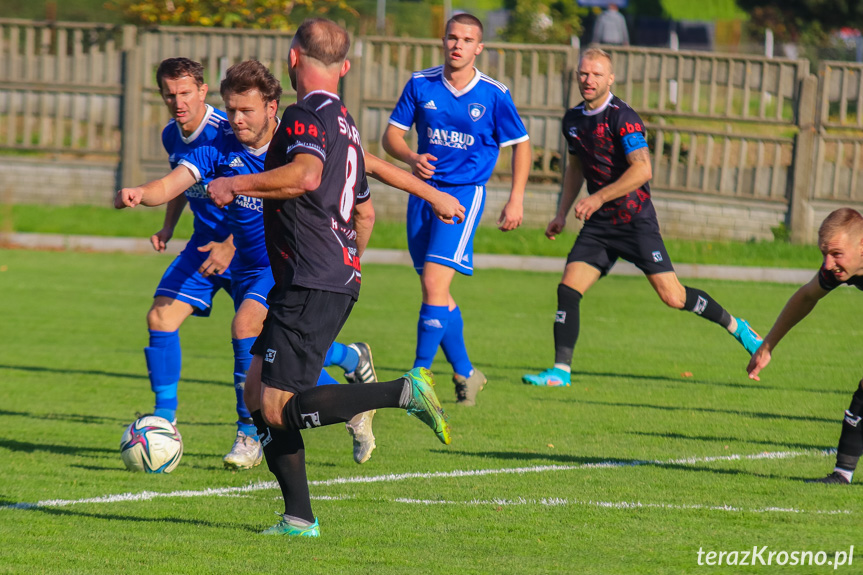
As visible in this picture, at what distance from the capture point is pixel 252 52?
63.0ft

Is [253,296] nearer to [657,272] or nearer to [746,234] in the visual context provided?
[657,272]

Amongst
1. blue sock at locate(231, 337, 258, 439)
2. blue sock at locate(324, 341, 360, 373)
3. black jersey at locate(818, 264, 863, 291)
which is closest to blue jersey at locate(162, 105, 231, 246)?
blue sock at locate(231, 337, 258, 439)

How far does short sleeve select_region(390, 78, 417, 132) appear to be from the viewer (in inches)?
324

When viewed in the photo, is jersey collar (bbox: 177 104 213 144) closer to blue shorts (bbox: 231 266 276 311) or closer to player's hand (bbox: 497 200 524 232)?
blue shorts (bbox: 231 266 276 311)

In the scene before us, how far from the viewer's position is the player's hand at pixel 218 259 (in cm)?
643

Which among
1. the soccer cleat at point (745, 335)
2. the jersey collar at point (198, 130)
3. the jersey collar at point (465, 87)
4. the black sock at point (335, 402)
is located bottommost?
the soccer cleat at point (745, 335)

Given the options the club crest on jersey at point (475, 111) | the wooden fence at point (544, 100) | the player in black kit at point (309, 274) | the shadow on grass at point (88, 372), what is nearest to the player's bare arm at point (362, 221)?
the player in black kit at point (309, 274)

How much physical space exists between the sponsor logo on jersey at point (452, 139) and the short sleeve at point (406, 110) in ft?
0.90

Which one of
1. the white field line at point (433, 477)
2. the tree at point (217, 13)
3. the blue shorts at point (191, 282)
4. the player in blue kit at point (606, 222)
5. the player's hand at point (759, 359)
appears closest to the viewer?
the white field line at point (433, 477)

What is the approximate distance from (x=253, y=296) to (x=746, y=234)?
508 inches

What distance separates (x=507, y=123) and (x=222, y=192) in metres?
4.06

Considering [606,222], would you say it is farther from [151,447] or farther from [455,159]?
[151,447]

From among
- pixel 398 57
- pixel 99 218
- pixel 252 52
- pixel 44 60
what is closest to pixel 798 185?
pixel 398 57

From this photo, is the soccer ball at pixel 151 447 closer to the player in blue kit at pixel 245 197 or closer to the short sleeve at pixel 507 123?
the player in blue kit at pixel 245 197
